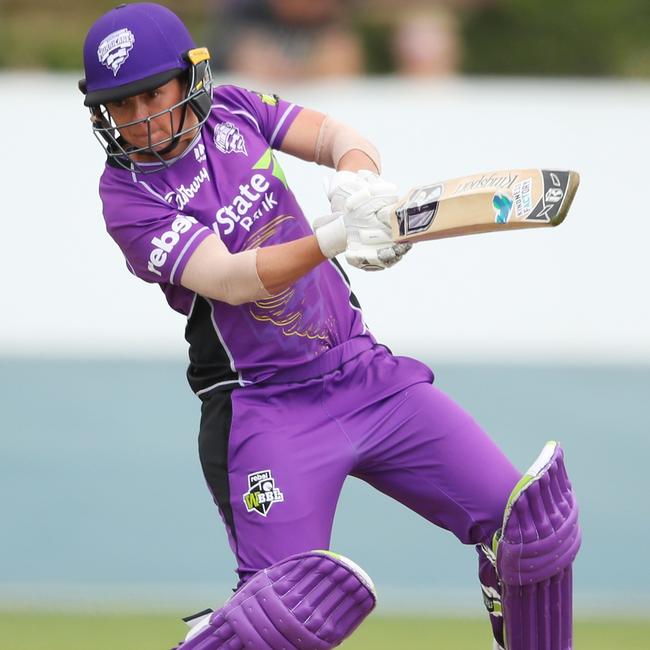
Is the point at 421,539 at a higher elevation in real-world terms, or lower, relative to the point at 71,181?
lower

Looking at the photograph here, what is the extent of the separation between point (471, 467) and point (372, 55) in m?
5.23

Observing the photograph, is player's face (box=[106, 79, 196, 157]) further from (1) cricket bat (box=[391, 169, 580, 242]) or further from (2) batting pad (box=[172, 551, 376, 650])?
(2) batting pad (box=[172, 551, 376, 650])

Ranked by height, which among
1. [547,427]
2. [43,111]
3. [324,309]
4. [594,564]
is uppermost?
[43,111]

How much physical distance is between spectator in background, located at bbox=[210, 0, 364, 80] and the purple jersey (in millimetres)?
3973

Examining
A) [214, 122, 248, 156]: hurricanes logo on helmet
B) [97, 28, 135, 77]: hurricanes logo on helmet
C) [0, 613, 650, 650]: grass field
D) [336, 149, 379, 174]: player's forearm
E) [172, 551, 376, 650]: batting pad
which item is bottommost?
[0, 613, 650, 650]: grass field

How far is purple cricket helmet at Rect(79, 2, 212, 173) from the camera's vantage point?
138 inches

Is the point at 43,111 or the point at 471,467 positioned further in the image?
the point at 43,111

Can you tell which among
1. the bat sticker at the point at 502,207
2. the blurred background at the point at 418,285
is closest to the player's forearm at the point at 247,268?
the bat sticker at the point at 502,207

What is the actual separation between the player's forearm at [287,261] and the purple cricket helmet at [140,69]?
1.40 ft

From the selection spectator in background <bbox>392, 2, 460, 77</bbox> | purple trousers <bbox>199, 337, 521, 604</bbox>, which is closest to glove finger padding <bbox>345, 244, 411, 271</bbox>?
purple trousers <bbox>199, 337, 521, 604</bbox>

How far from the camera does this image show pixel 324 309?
12.4ft

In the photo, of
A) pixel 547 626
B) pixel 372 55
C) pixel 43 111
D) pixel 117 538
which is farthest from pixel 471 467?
pixel 372 55

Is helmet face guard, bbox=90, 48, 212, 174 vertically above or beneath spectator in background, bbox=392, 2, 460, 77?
beneath

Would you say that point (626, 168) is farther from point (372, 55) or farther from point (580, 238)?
point (372, 55)
